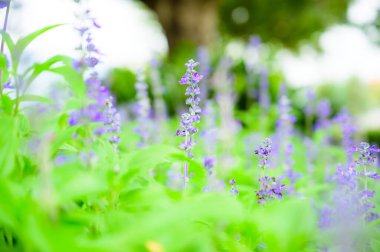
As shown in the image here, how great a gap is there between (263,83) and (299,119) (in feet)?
13.0

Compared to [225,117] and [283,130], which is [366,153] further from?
[283,130]

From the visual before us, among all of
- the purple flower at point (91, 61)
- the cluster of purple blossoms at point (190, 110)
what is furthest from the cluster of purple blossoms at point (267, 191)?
the purple flower at point (91, 61)

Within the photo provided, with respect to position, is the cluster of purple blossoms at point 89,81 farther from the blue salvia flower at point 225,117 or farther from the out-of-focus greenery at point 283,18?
the out-of-focus greenery at point 283,18

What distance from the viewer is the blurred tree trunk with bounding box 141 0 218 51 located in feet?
52.9

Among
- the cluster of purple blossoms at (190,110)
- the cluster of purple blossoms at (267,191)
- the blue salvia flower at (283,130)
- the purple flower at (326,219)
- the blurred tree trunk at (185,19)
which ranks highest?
the blurred tree trunk at (185,19)

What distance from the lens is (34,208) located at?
52.1 inches

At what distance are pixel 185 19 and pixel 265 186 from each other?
14322 millimetres

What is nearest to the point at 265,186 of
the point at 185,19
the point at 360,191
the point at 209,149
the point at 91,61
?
the point at 360,191

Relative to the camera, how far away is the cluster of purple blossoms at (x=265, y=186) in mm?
2291

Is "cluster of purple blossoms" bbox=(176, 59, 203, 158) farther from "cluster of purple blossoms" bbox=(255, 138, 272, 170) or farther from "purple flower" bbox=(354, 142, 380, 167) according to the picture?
"purple flower" bbox=(354, 142, 380, 167)

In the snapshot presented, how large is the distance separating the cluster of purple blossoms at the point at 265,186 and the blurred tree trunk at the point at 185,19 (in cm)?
1389

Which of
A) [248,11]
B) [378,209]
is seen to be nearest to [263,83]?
[378,209]

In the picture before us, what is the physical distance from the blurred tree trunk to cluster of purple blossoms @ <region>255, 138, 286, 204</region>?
13895mm

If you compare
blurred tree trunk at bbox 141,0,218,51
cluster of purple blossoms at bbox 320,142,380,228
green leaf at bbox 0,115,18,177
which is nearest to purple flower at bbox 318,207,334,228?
cluster of purple blossoms at bbox 320,142,380,228
